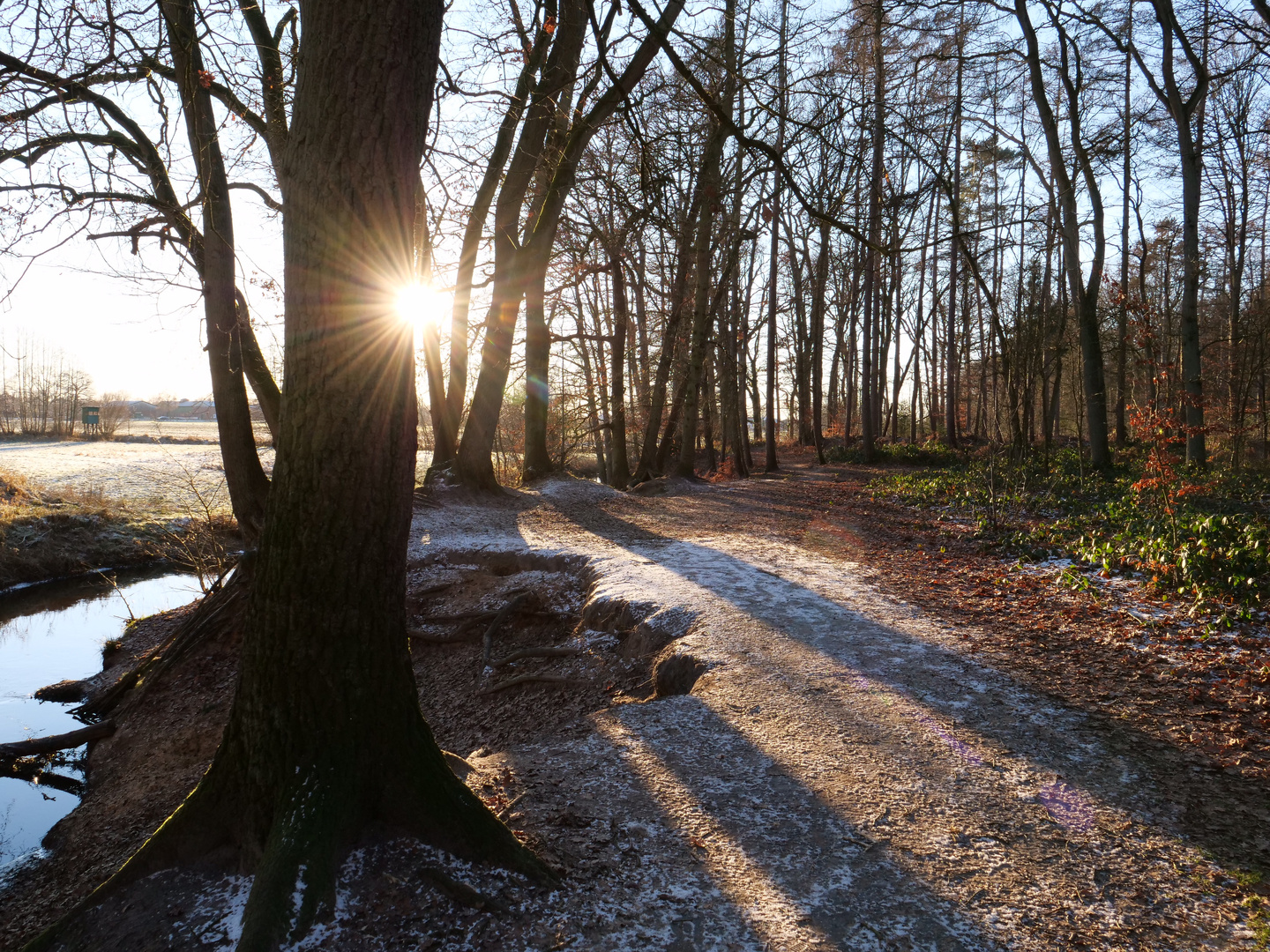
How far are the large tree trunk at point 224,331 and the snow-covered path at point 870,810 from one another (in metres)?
5.35

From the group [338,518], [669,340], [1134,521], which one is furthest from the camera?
[669,340]

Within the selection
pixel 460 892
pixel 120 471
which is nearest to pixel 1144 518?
pixel 460 892

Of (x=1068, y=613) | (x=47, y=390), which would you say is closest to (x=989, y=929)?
(x=1068, y=613)

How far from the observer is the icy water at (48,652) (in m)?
5.80

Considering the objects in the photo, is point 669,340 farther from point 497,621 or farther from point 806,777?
point 806,777

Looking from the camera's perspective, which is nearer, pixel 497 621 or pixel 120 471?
pixel 497 621

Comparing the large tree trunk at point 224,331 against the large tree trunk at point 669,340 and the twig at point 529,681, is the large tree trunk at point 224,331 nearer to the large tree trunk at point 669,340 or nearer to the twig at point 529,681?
the twig at point 529,681

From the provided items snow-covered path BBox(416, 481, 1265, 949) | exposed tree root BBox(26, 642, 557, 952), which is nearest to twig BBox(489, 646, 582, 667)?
snow-covered path BBox(416, 481, 1265, 949)

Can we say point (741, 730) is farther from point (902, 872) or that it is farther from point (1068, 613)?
point (1068, 613)

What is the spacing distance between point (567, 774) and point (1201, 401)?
12481mm

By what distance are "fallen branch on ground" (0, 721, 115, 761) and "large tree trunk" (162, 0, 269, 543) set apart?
220 centimetres

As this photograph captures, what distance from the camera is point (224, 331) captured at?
6492mm

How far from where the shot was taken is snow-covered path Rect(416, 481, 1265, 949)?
249cm

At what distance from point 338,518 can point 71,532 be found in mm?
16172
